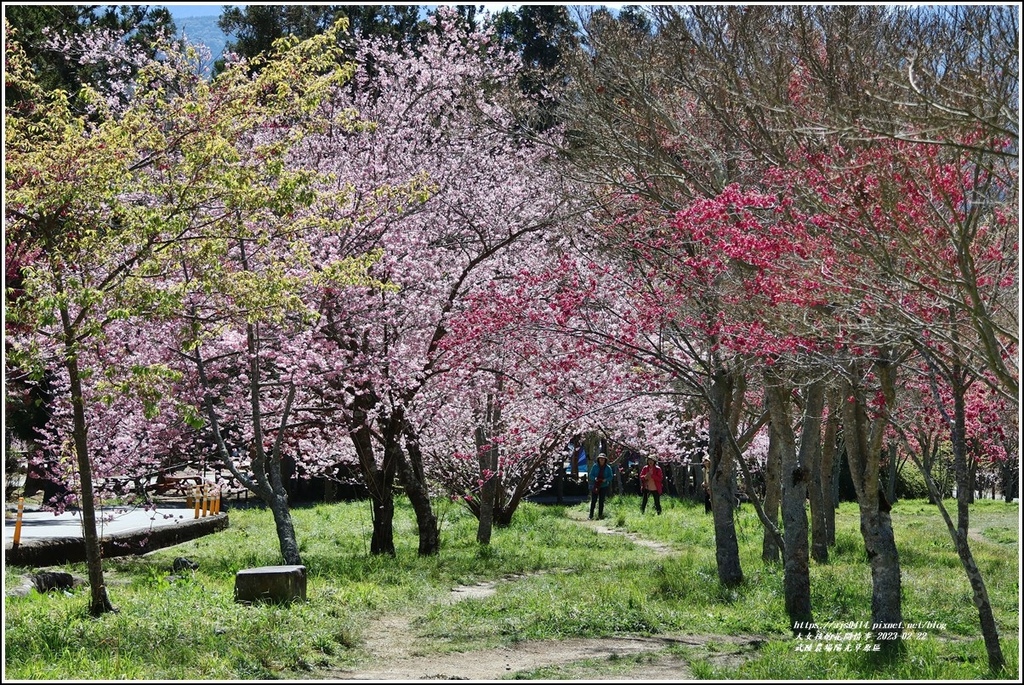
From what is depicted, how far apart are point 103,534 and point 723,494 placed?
886cm

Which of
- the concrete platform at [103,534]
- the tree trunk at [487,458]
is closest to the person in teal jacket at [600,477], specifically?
the tree trunk at [487,458]

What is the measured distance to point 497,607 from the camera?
35.1 ft

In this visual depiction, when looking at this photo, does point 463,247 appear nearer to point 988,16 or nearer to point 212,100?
point 212,100

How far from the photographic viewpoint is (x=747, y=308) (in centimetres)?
969

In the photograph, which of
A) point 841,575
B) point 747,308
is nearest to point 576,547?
point 841,575

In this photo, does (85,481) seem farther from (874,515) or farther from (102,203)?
(874,515)

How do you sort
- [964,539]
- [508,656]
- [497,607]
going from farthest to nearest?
[497,607] < [508,656] < [964,539]

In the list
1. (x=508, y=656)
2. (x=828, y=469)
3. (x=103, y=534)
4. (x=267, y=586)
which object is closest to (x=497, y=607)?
(x=508, y=656)

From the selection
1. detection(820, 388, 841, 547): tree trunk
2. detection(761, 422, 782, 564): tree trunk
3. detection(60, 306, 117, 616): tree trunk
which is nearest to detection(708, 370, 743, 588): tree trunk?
detection(820, 388, 841, 547): tree trunk

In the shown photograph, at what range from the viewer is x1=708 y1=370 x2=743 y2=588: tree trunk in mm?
12727

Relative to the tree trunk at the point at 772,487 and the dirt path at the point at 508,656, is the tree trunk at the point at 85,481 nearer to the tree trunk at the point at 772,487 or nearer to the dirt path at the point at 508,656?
the dirt path at the point at 508,656

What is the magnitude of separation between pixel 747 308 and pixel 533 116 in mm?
6431

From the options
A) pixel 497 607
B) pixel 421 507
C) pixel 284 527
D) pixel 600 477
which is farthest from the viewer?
pixel 600 477

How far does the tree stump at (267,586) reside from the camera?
32.9ft
